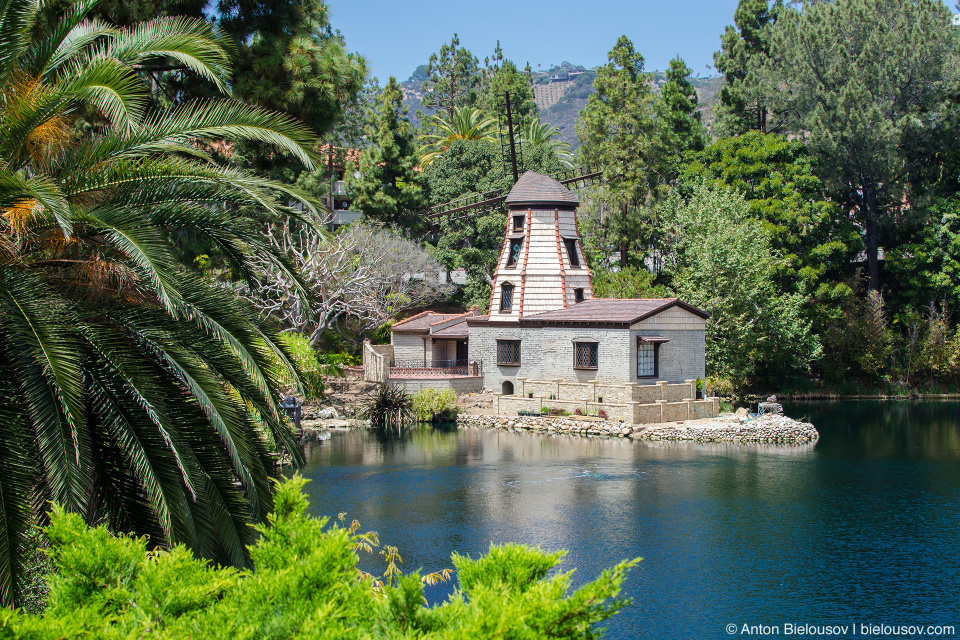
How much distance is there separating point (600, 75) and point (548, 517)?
32810 mm

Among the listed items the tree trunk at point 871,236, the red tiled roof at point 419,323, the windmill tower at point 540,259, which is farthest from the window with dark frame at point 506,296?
the tree trunk at point 871,236

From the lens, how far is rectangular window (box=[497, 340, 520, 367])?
39844 mm

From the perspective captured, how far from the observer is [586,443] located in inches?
1280

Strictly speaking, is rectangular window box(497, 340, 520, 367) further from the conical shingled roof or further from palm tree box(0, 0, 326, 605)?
palm tree box(0, 0, 326, 605)

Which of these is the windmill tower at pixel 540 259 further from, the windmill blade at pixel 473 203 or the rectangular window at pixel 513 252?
the windmill blade at pixel 473 203

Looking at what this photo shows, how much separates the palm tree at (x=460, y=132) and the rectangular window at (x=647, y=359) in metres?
29.0

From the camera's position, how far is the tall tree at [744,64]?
4997 cm

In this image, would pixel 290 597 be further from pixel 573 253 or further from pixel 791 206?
pixel 791 206

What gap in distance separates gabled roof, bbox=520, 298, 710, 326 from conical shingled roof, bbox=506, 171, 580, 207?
4780 mm

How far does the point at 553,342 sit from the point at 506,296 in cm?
388

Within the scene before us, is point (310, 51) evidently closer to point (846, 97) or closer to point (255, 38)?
point (255, 38)

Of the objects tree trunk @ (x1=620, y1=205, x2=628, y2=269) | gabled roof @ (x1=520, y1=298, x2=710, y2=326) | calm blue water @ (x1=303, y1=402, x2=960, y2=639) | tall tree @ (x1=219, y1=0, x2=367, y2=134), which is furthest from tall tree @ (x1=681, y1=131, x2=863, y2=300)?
tall tree @ (x1=219, y1=0, x2=367, y2=134)

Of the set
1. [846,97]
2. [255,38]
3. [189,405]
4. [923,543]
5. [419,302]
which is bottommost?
[923,543]

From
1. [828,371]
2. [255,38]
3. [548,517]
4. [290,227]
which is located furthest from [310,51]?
[828,371]
